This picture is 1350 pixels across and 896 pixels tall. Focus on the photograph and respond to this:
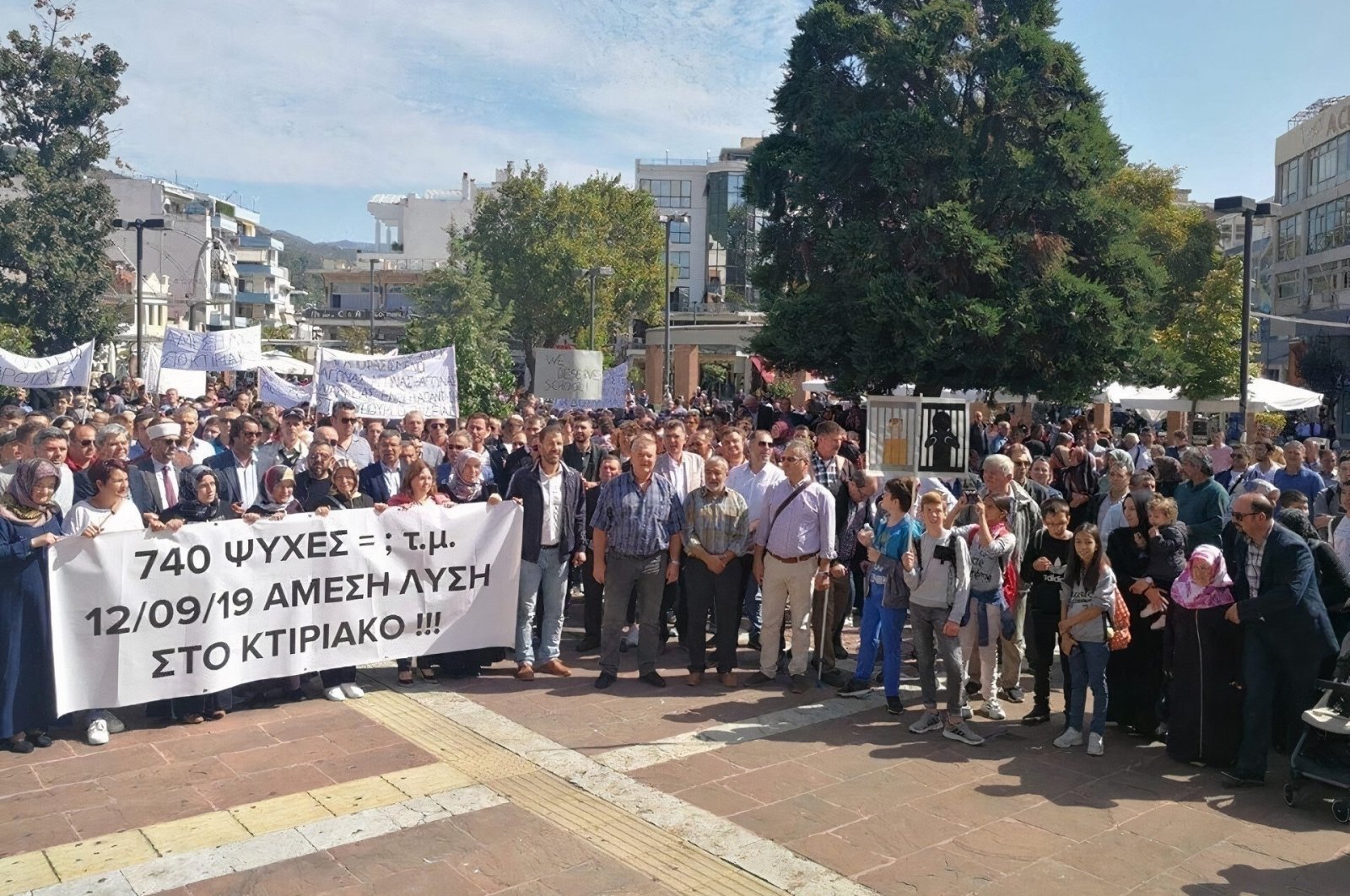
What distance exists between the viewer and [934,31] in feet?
73.0

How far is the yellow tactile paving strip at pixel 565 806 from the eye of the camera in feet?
17.4

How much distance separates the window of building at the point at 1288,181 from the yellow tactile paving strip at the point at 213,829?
161 ft

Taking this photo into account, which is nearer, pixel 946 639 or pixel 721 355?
pixel 946 639

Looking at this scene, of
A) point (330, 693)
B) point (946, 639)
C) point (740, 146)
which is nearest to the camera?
point (946, 639)

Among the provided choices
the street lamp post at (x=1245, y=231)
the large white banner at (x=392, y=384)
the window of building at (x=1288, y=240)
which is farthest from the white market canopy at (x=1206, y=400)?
the window of building at (x=1288, y=240)

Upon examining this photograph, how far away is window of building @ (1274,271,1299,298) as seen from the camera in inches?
1825

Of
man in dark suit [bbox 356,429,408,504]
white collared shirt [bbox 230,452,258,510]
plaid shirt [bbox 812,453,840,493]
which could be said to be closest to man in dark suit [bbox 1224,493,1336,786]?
plaid shirt [bbox 812,453,840,493]

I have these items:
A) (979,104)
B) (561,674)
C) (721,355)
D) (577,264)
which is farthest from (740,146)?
(561,674)

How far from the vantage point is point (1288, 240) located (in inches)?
1866

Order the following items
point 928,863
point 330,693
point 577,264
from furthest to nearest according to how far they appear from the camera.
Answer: point 577,264 < point 330,693 < point 928,863

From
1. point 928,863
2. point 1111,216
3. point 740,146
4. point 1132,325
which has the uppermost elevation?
point 740,146

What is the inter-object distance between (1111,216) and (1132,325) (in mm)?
2242

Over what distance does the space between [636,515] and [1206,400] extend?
67.6 ft

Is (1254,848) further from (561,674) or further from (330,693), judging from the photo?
(330,693)
